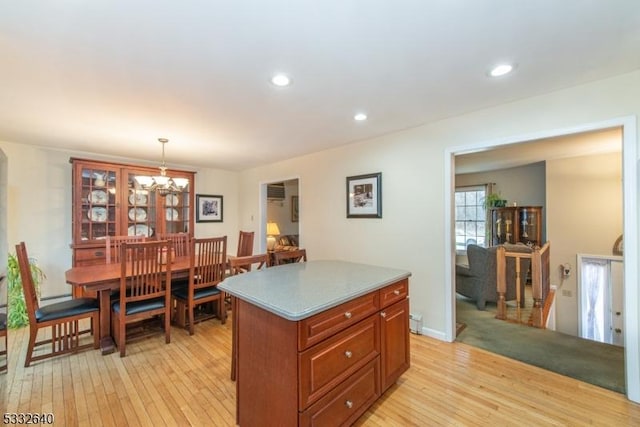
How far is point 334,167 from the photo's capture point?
13.3ft

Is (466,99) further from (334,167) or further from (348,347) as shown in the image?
(348,347)

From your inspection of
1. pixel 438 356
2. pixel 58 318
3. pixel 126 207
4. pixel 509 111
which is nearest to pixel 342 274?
pixel 438 356

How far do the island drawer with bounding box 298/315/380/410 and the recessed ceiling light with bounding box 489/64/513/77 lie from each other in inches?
74.8

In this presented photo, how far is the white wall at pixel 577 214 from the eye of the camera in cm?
411


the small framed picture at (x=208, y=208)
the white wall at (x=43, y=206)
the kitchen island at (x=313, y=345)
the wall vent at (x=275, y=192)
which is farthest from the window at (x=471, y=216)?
the white wall at (x=43, y=206)

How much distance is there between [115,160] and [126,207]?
922 mm

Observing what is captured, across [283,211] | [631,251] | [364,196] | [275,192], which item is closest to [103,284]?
[364,196]

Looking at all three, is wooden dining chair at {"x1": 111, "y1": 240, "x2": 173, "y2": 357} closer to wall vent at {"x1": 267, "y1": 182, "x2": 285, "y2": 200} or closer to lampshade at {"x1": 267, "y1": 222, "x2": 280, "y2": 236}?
lampshade at {"x1": 267, "y1": 222, "x2": 280, "y2": 236}

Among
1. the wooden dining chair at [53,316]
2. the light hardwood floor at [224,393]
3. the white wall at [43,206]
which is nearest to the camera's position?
the light hardwood floor at [224,393]

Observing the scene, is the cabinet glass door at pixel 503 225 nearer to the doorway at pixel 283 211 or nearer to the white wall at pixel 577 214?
the white wall at pixel 577 214

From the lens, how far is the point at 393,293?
2018 mm

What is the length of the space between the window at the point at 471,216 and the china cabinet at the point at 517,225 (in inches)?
24.8

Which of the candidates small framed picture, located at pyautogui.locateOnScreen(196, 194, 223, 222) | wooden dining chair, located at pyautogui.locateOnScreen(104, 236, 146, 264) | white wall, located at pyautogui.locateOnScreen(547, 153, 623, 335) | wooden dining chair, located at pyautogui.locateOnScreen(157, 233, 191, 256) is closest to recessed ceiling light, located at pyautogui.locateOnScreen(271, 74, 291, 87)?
wooden dining chair, located at pyautogui.locateOnScreen(157, 233, 191, 256)

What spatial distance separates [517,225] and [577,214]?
0.98 metres
